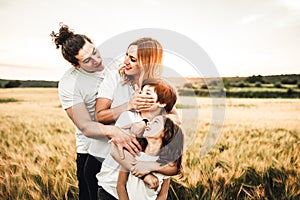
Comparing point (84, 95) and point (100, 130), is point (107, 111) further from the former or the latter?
point (84, 95)

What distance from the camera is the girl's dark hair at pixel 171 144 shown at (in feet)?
3.78

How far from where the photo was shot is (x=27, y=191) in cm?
→ 174

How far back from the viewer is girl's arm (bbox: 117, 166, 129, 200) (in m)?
1.16

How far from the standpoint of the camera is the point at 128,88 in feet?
4.01

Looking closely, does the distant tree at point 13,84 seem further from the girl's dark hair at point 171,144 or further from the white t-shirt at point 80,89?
the girl's dark hair at point 171,144

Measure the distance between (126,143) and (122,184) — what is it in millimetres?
130

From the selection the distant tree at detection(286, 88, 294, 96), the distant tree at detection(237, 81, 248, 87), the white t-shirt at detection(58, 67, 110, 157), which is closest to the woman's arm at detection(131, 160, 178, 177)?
the white t-shirt at detection(58, 67, 110, 157)

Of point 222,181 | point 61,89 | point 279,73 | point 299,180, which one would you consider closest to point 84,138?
point 61,89

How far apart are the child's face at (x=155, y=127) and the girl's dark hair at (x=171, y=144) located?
0.01 m

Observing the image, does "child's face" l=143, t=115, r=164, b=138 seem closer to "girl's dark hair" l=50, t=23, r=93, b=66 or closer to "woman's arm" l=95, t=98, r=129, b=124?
"woman's arm" l=95, t=98, r=129, b=124

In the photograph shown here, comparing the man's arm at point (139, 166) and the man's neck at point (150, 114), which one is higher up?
the man's neck at point (150, 114)

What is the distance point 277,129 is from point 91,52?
1.14 metres

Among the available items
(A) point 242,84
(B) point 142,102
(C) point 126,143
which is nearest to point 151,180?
(C) point 126,143

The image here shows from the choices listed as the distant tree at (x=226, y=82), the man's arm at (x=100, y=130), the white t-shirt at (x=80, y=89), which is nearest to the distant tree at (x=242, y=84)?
the distant tree at (x=226, y=82)
